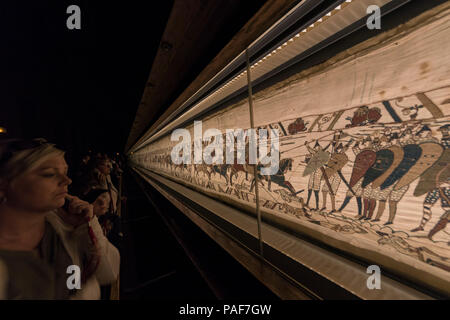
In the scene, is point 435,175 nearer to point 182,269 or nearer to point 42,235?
point 42,235

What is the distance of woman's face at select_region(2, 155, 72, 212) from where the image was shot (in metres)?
0.71

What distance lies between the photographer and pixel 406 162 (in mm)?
792

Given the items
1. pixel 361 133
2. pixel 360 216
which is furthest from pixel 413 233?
pixel 361 133

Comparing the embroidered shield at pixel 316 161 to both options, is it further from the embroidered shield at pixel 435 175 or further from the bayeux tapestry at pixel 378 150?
the embroidered shield at pixel 435 175

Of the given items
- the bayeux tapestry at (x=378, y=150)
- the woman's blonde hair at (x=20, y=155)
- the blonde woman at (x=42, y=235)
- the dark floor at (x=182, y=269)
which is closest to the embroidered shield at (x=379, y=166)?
the bayeux tapestry at (x=378, y=150)

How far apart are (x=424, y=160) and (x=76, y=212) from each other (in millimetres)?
1783

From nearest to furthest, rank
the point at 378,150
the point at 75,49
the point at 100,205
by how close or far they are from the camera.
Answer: the point at 378,150 < the point at 100,205 < the point at 75,49

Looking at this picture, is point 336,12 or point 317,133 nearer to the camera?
point 336,12

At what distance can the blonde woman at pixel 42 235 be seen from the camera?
65 cm

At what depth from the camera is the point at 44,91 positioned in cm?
138

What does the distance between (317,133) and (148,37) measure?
137 cm

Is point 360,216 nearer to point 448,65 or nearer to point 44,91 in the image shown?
point 448,65

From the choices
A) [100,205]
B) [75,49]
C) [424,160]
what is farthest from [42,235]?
[424,160]

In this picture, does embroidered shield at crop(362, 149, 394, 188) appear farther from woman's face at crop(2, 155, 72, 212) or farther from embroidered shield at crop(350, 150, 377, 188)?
woman's face at crop(2, 155, 72, 212)
